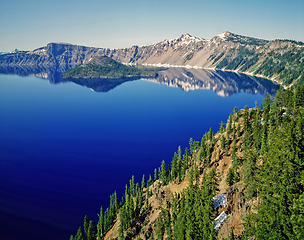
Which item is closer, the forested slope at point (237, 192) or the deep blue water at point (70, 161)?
the forested slope at point (237, 192)

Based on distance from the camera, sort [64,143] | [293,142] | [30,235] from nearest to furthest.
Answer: [293,142] < [30,235] < [64,143]

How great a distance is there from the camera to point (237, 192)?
50.3 meters

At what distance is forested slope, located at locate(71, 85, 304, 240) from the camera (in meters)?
25.4

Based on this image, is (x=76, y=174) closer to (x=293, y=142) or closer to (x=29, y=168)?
(x=29, y=168)

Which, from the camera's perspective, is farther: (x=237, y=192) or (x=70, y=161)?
(x=70, y=161)

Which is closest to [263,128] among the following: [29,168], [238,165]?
[238,165]

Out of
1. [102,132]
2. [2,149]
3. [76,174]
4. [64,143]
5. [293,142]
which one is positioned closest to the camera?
[293,142]

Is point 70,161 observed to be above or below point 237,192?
below

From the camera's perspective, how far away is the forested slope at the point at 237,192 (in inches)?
1000

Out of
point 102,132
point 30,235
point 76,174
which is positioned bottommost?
point 30,235

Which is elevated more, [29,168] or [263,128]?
[263,128]

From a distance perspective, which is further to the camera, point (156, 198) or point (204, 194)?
point (156, 198)

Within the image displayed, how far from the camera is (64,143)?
149 metres

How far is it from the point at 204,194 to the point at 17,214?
Result: 75.5 meters
